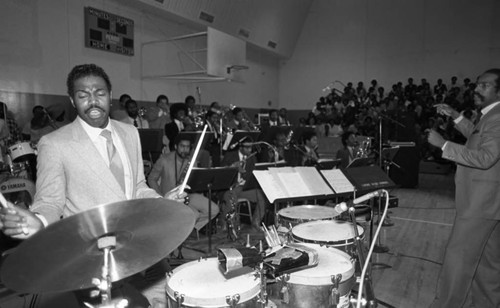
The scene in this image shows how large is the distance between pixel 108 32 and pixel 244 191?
5.58m

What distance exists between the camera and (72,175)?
6.20 feet

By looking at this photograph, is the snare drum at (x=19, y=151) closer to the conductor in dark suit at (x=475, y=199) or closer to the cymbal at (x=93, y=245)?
the cymbal at (x=93, y=245)

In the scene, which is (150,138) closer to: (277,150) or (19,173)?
(19,173)

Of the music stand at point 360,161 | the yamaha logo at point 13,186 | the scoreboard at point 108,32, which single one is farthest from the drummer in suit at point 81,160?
the scoreboard at point 108,32

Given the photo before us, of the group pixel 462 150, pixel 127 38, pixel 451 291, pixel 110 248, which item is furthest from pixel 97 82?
pixel 127 38

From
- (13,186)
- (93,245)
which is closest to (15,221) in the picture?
(93,245)

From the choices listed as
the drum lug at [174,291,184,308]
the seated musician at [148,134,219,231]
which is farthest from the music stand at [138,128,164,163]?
the drum lug at [174,291,184,308]

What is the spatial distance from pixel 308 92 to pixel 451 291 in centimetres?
1432

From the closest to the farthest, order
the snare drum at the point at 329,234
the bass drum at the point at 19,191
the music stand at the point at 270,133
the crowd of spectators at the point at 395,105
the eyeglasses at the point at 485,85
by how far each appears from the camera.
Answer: the snare drum at the point at 329,234, the eyeglasses at the point at 485,85, the bass drum at the point at 19,191, the music stand at the point at 270,133, the crowd of spectators at the point at 395,105

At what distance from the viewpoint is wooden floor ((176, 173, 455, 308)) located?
3688mm

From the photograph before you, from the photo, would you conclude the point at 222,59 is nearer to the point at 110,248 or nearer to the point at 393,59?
the point at 393,59

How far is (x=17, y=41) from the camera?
23.2 feet

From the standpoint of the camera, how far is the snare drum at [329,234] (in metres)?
2.71

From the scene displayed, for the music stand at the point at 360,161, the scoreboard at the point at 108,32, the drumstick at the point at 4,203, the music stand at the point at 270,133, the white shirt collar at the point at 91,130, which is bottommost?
the music stand at the point at 360,161
